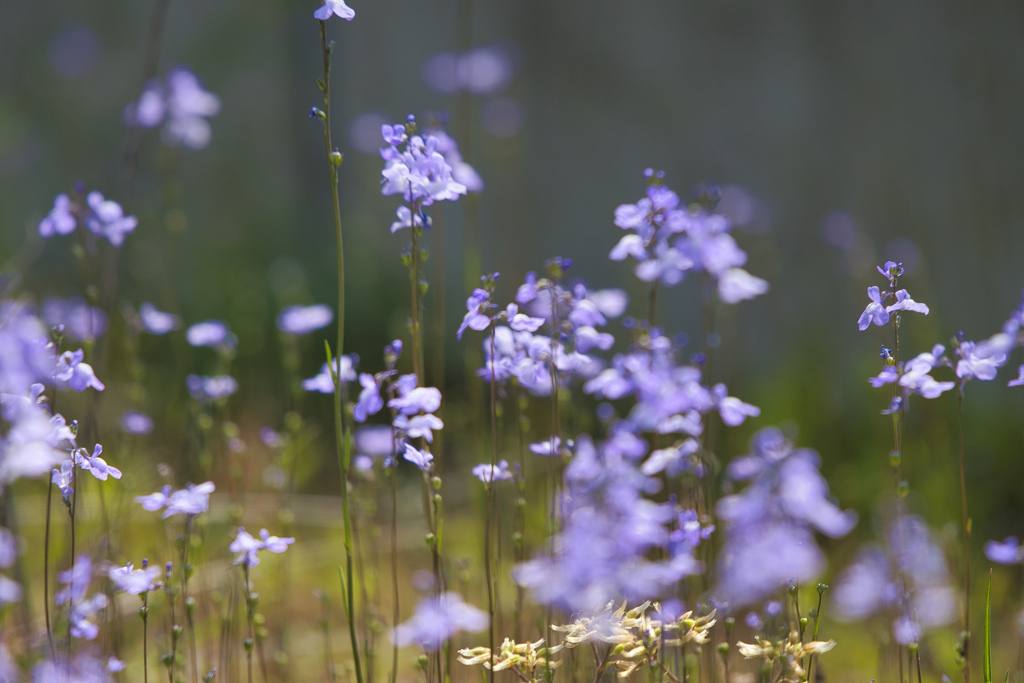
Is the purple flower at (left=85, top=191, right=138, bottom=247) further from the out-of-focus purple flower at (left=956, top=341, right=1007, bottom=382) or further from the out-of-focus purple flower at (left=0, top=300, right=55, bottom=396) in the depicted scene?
the out-of-focus purple flower at (left=956, top=341, right=1007, bottom=382)

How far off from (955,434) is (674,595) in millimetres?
Result: 2422

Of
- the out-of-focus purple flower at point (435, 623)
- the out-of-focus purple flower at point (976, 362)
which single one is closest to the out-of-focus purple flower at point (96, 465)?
the out-of-focus purple flower at point (435, 623)

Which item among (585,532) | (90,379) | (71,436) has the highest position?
(90,379)

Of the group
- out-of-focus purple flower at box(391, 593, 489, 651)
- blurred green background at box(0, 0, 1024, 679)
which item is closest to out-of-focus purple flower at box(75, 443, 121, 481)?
out-of-focus purple flower at box(391, 593, 489, 651)

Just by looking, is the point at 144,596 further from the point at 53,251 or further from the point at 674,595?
the point at 53,251

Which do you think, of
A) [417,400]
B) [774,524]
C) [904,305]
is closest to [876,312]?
[904,305]

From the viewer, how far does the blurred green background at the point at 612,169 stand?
418 centimetres

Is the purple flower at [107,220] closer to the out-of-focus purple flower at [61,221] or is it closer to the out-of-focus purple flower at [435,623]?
the out-of-focus purple flower at [61,221]

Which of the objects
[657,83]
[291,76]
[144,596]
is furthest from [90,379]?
[291,76]

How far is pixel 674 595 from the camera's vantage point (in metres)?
1.85

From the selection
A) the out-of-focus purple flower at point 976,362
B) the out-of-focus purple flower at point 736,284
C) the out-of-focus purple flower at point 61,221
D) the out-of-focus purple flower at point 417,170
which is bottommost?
the out-of-focus purple flower at point 976,362

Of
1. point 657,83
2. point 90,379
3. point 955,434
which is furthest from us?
point 657,83

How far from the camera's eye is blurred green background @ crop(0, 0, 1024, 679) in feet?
13.7

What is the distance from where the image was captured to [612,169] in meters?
5.08
